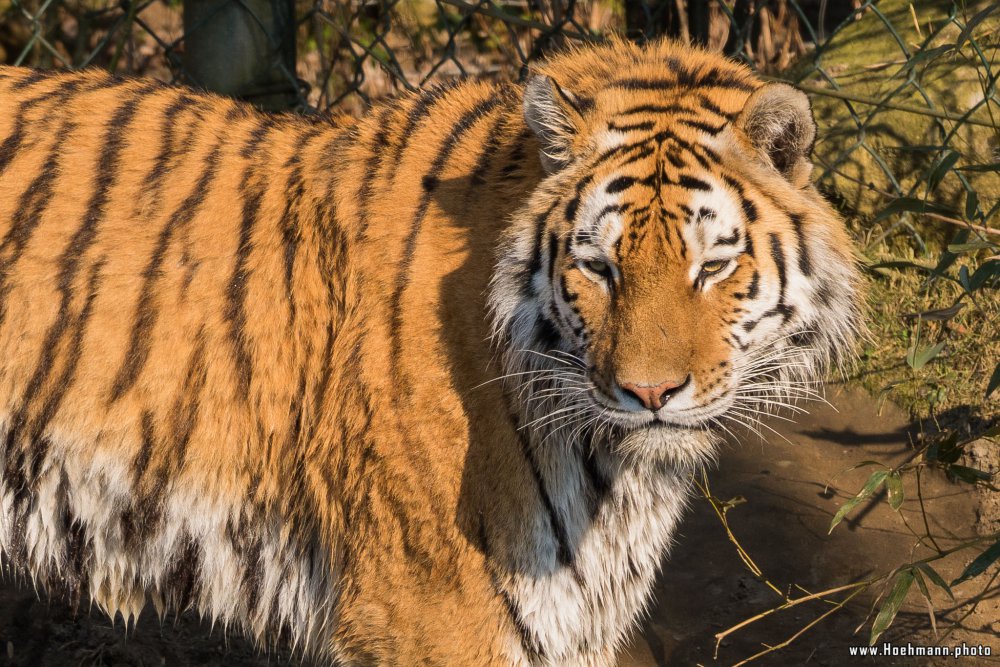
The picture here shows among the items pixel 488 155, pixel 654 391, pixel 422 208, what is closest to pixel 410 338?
pixel 422 208

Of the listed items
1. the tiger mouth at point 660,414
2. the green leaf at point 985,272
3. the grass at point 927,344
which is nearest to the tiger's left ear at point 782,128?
the tiger mouth at point 660,414

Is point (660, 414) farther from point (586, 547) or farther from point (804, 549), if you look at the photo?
point (804, 549)

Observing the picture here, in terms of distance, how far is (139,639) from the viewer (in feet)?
9.43

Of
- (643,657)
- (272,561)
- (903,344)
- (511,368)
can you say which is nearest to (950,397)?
(903,344)

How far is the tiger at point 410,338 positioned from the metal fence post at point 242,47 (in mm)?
997

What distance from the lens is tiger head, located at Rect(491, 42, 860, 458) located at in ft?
5.80

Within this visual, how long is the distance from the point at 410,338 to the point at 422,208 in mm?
252

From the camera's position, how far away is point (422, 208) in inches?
81.0

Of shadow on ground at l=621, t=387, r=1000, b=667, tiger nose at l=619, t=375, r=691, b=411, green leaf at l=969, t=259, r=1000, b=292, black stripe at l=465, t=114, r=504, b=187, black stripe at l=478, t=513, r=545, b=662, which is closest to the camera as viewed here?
tiger nose at l=619, t=375, r=691, b=411

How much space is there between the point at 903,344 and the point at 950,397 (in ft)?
0.85

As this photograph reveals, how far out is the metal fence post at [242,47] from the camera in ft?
10.8

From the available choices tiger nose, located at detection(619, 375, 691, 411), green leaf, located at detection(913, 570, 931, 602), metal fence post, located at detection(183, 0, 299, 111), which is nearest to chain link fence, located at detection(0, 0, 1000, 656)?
metal fence post, located at detection(183, 0, 299, 111)

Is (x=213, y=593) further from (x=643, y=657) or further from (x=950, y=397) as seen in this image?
(x=950, y=397)

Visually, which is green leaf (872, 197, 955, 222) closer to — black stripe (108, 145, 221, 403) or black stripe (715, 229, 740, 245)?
black stripe (715, 229, 740, 245)
